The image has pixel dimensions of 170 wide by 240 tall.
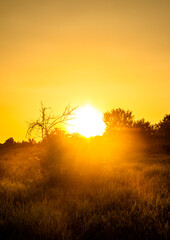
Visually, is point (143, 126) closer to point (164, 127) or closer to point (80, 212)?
point (164, 127)

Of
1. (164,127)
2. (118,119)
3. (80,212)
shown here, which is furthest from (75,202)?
(118,119)

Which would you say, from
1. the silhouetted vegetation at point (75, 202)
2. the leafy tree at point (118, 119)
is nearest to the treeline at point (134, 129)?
the leafy tree at point (118, 119)

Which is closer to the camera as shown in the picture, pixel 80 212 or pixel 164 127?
pixel 80 212

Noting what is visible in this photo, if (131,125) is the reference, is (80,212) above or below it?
below

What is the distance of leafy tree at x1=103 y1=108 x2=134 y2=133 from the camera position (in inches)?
1428

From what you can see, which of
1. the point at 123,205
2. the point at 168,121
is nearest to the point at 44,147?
the point at 123,205

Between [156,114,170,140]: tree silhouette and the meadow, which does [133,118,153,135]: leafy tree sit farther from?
the meadow

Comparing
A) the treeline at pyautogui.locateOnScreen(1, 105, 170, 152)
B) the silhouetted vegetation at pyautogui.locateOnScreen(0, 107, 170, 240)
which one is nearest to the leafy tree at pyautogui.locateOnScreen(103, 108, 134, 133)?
the treeline at pyautogui.locateOnScreen(1, 105, 170, 152)

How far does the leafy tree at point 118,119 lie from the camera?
3628cm

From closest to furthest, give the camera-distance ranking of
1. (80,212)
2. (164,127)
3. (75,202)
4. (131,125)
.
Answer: (80,212) → (75,202) → (164,127) → (131,125)

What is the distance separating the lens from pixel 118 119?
37781 millimetres

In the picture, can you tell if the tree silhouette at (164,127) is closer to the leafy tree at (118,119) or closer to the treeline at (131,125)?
the treeline at (131,125)

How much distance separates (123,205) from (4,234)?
7.72 ft

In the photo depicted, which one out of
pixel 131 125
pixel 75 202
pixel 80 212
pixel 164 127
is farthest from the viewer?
pixel 131 125
